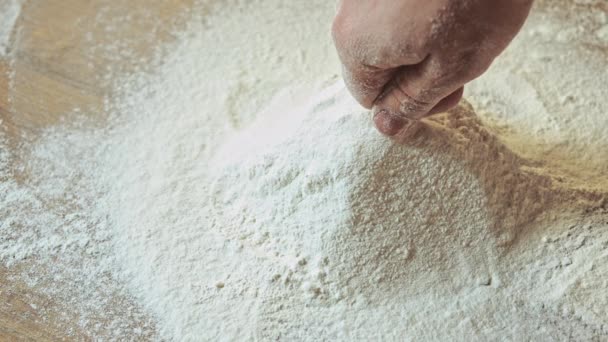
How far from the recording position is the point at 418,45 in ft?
2.28

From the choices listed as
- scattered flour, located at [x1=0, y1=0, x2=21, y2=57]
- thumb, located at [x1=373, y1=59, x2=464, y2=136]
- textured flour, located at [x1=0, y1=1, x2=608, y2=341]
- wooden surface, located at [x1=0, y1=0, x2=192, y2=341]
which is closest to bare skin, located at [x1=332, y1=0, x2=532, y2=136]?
thumb, located at [x1=373, y1=59, x2=464, y2=136]

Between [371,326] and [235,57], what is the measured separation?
62 centimetres

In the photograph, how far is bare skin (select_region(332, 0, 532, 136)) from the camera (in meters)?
0.67

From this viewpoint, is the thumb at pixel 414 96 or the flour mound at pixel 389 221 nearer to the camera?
the thumb at pixel 414 96

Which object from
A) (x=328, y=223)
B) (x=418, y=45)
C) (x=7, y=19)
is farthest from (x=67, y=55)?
(x=418, y=45)

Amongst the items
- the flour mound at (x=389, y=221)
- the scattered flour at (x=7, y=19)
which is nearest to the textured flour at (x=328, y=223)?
the flour mound at (x=389, y=221)

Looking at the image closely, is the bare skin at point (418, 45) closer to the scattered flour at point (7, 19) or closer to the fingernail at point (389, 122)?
the fingernail at point (389, 122)

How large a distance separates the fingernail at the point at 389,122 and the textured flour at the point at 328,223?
4cm

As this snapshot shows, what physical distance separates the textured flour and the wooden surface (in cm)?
5

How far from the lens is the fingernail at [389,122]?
85cm

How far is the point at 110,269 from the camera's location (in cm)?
96

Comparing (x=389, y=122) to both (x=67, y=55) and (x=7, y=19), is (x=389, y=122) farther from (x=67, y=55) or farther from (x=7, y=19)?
(x=7, y=19)

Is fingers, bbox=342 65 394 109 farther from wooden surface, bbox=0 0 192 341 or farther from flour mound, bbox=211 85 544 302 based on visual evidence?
wooden surface, bbox=0 0 192 341

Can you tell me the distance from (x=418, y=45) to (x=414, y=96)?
4.2 inches
